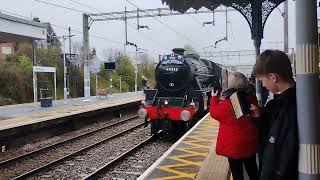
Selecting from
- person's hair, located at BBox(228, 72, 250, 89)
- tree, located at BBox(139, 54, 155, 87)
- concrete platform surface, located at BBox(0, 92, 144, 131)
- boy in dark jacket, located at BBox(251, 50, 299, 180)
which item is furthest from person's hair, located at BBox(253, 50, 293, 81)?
tree, located at BBox(139, 54, 155, 87)

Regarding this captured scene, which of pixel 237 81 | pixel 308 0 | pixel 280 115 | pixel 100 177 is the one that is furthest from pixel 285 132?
pixel 100 177

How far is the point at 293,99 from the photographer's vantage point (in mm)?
2449

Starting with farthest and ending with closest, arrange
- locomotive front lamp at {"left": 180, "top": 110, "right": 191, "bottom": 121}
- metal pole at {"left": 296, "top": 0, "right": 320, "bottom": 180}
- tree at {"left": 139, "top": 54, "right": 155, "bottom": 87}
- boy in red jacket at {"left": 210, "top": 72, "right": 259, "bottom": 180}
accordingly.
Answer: tree at {"left": 139, "top": 54, "right": 155, "bottom": 87}, locomotive front lamp at {"left": 180, "top": 110, "right": 191, "bottom": 121}, boy in red jacket at {"left": 210, "top": 72, "right": 259, "bottom": 180}, metal pole at {"left": 296, "top": 0, "right": 320, "bottom": 180}

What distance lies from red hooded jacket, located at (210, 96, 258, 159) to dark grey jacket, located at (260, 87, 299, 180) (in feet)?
3.88

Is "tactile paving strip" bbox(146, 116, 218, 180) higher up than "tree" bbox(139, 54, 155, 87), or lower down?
lower down

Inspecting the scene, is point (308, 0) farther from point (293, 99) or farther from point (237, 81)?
point (237, 81)

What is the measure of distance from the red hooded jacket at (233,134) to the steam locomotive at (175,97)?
28.8ft

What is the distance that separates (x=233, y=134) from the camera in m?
3.78

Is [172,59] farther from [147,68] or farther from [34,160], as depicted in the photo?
[147,68]

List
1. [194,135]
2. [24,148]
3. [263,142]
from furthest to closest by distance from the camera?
[24,148] < [194,135] < [263,142]

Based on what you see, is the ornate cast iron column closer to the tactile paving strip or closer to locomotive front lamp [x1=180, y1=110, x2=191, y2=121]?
the tactile paving strip

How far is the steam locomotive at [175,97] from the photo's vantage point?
43.5 ft

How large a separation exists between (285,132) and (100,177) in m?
7.02

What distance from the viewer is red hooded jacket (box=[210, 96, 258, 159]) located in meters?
3.70
